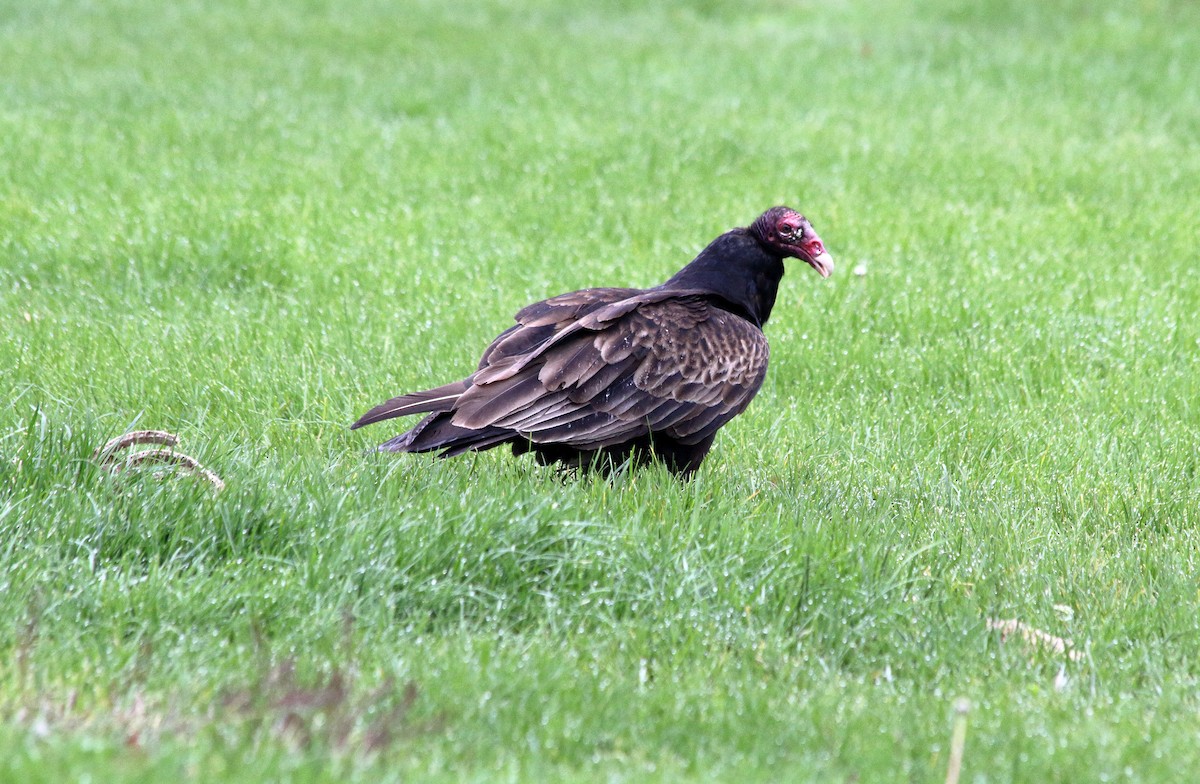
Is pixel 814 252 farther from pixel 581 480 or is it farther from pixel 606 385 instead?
pixel 581 480

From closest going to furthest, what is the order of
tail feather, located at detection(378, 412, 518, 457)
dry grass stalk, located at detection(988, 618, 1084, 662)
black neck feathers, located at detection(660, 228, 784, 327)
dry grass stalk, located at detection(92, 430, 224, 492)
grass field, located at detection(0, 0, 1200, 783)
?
grass field, located at detection(0, 0, 1200, 783) → dry grass stalk, located at detection(988, 618, 1084, 662) → dry grass stalk, located at detection(92, 430, 224, 492) → tail feather, located at detection(378, 412, 518, 457) → black neck feathers, located at detection(660, 228, 784, 327)

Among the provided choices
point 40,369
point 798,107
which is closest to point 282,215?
point 40,369

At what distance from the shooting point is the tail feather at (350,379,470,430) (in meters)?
5.04

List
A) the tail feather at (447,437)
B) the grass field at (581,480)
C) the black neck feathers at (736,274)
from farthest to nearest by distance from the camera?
1. the black neck feathers at (736,274)
2. the tail feather at (447,437)
3. the grass field at (581,480)

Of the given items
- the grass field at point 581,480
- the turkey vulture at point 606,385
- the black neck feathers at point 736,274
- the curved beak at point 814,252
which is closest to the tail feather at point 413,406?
the turkey vulture at point 606,385

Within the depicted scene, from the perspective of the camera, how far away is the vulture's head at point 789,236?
582cm

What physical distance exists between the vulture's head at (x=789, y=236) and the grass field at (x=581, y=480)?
2.75 feet

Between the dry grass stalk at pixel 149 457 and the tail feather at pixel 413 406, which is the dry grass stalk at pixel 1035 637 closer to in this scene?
the tail feather at pixel 413 406

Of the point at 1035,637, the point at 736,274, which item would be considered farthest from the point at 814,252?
the point at 1035,637

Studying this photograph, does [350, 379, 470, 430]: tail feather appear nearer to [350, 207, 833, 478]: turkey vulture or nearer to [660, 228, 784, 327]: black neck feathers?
[350, 207, 833, 478]: turkey vulture

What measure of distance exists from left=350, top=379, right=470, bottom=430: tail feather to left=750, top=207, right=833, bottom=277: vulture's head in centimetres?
166

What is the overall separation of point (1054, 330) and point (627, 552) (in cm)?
417

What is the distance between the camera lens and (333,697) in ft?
10.2

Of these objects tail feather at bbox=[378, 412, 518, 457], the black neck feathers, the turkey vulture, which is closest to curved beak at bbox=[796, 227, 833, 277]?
the black neck feathers
